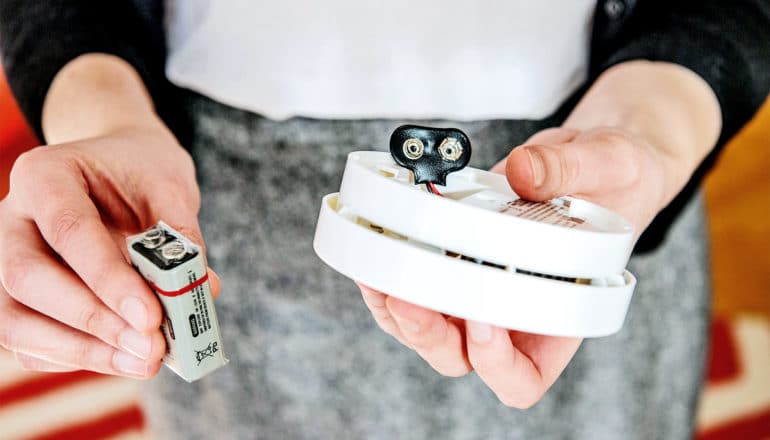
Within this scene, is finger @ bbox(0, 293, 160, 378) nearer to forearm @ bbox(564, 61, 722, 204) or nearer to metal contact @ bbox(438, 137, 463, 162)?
metal contact @ bbox(438, 137, 463, 162)

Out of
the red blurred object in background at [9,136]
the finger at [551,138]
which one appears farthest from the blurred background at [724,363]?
the finger at [551,138]

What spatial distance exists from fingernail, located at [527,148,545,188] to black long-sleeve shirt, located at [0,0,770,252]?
24 cm

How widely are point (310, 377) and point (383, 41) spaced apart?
1.04 ft

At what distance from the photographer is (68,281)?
39 cm

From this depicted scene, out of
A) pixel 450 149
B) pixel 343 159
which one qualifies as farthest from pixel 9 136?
pixel 450 149

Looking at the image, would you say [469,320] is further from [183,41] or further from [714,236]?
[714,236]

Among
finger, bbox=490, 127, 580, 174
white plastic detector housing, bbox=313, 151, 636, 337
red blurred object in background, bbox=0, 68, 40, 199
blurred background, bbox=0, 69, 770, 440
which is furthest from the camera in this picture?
blurred background, bbox=0, 69, 770, 440

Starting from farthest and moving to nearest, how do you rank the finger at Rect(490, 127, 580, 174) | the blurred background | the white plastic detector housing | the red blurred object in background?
the blurred background, the red blurred object in background, the finger at Rect(490, 127, 580, 174), the white plastic detector housing

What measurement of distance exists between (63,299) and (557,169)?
0.89 ft

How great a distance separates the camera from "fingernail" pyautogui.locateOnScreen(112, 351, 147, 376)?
394mm

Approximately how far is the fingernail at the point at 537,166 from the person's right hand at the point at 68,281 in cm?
19

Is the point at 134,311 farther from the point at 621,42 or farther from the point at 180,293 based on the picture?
the point at 621,42

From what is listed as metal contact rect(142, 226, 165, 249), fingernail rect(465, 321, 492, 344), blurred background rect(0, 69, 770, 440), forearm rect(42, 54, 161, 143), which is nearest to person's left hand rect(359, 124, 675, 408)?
fingernail rect(465, 321, 492, 344)

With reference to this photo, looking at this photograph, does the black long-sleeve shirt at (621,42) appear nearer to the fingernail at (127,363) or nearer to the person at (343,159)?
the person at (343,159)
